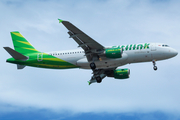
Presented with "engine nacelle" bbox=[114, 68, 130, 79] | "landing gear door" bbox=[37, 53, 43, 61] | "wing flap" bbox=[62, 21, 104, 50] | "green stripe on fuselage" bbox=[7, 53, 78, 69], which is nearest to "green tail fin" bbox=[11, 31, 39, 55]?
"landing gear door" bbox=[37, 53, 43, 61]

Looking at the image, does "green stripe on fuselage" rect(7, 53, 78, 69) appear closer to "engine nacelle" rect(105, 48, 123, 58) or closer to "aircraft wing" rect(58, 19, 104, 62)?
"aircraft wing" rect(58, 19, 104, 62)

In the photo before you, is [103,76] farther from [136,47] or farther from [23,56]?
[23,56]

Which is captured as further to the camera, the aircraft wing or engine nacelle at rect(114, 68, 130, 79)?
engine nacelle at rect(114, 68, 130, 79)

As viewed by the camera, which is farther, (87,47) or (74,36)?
(87,47)

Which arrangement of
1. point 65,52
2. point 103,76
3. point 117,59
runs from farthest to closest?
1. point 103,76
2. point 65,52
3. point 117,59

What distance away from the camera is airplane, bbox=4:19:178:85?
52381mm

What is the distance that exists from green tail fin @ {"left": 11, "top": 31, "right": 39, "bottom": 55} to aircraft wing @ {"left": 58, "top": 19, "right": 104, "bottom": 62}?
11351 millimetres

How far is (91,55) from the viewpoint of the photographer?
54.0 meters

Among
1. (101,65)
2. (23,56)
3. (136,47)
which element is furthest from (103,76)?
(23,56)

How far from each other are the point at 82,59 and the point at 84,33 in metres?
6.32

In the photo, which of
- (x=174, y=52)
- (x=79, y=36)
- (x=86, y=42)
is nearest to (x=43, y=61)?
(x=86, y=42)

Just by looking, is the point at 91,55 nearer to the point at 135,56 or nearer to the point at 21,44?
the point at 135,56

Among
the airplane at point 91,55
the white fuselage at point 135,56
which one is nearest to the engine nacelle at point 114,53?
the airplane at point 91,55

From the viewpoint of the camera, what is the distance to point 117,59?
174 feet
